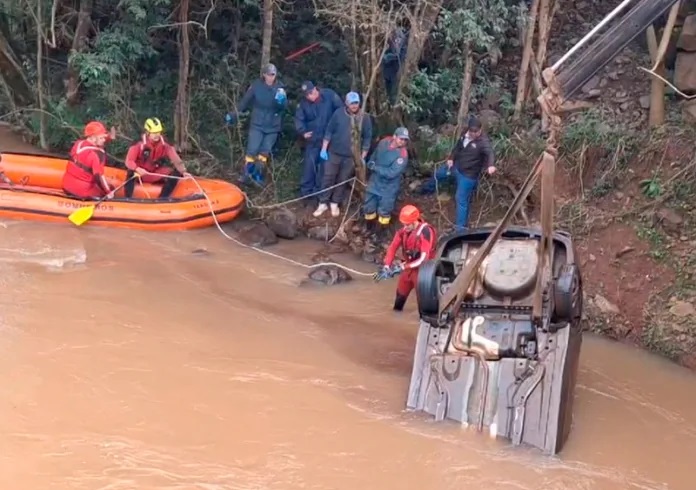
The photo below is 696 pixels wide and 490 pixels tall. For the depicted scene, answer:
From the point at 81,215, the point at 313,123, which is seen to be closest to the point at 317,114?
the point at 313,123

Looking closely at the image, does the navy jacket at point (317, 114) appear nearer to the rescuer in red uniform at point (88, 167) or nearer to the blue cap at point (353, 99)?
the blue cap at point (353, 99)

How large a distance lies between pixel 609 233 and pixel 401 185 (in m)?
2.67

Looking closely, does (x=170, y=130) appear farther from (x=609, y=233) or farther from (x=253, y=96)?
(x=609, y=233)

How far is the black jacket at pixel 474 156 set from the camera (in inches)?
377

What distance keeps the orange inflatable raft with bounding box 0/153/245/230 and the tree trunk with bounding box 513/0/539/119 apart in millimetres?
3550

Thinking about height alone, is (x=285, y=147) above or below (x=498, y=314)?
above

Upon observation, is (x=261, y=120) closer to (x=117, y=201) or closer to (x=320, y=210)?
(x=320, y=210)

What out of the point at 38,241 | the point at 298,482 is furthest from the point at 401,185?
the point at 298,482

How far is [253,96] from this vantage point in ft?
36.3

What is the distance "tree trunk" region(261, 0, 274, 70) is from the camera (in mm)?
11352

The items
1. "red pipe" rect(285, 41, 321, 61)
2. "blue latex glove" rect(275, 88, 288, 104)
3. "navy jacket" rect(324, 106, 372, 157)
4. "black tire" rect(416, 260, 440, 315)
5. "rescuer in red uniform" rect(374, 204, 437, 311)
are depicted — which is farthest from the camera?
"red pipe" rect(285, 41, 321, 61)

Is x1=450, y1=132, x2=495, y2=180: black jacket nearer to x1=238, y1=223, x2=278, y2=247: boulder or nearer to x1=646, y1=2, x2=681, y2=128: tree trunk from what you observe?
x1=646, y1=2, x2=681, y2=128: tree trunk

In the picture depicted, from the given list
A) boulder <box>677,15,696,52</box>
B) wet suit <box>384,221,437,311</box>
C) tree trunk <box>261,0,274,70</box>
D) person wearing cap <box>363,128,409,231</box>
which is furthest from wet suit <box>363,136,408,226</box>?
boulder <box>677,15,696,52</box>

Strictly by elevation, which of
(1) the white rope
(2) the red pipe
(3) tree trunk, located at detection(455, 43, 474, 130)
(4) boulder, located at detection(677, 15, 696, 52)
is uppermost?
(4) boulder, located at detection(677, 15, 696, 52)
